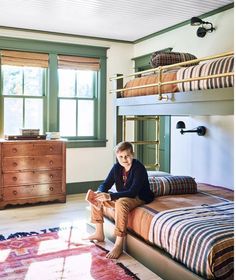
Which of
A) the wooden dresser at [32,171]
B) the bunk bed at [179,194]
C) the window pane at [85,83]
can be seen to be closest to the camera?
the bunk bed at [179,194]

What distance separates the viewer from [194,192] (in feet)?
11.6

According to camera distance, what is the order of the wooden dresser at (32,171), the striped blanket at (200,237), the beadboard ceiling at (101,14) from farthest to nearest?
1. the wooden dresser at (32,171)
2. the beadboard ceiling at (101,14)
3. the striped blanket at (200,237)

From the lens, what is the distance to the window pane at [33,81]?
5.20 meters

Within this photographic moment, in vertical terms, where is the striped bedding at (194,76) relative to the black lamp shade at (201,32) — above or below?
below

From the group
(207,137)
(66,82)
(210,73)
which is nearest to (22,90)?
(66,82)

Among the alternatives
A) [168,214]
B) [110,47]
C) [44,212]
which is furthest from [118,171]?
[110,47]

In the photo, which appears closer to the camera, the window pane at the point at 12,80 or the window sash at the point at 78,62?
the window pane at the point at 12,80

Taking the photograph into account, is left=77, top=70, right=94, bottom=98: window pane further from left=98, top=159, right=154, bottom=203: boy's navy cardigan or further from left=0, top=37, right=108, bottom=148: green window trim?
left=98, top=159, right=154, bottom=203: boy's navy cardigan

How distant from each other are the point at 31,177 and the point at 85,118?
140 centimetres

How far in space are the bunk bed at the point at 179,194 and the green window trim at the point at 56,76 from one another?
188 centimetres

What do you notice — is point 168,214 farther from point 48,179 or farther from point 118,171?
point 48,179

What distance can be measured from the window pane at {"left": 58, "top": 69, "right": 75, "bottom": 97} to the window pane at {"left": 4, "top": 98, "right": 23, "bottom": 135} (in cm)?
65

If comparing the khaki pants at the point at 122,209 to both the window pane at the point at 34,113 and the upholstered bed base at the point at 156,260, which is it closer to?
the upholstered bed base at the point at 156,260

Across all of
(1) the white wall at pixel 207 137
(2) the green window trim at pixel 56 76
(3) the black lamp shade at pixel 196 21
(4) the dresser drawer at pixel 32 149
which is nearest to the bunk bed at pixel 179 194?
(1) the white wall at pixel 207 137
